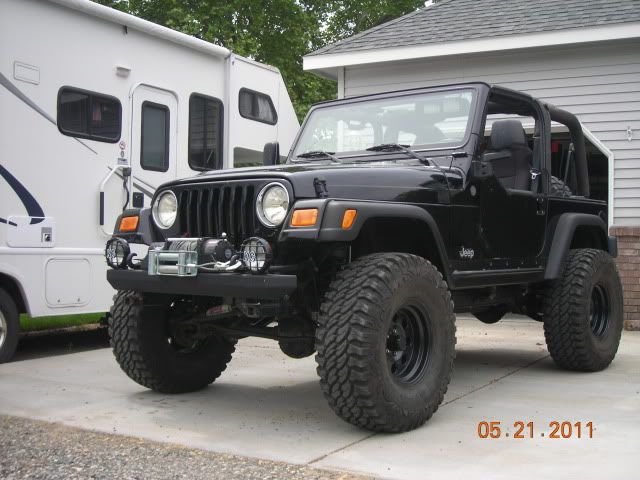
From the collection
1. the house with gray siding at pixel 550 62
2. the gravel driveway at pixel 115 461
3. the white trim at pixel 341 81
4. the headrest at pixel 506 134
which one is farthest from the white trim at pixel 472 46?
the gravel driveway at pixel 115 461

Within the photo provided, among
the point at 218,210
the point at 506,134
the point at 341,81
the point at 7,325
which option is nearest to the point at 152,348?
the point at 218,210

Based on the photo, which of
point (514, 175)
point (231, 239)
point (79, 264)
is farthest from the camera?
point (79, 264)

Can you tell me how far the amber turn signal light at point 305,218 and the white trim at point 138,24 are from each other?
4287 mm

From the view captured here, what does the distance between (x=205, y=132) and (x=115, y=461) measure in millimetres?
5543

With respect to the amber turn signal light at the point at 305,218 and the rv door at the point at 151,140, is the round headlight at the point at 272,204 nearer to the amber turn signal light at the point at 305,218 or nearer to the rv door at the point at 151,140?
the amber turn signal light at the point at 305,218

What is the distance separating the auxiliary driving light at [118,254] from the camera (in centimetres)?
497

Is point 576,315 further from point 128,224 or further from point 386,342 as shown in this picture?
point 128,224

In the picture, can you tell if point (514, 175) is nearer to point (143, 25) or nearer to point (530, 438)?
point (530, 438)

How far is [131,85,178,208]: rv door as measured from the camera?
814 centimetres

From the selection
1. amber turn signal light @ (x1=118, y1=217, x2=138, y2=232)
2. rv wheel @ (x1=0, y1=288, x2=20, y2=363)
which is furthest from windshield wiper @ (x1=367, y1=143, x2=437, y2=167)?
rv wheel @ (x1=0, y1=288, x2=20, y2=363)

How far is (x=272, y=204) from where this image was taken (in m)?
4.49

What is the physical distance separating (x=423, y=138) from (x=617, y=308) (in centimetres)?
256

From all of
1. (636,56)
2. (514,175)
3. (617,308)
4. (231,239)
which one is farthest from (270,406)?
(636,56)

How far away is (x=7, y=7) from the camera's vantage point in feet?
22.7
